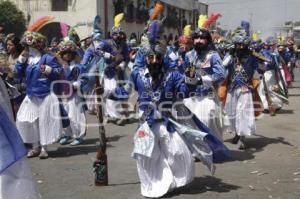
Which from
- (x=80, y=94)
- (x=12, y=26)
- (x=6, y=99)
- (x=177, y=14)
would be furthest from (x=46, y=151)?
(x=177, y=14)

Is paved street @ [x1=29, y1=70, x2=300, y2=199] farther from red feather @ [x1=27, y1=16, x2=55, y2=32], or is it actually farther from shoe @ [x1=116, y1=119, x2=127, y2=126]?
red feather @ [x1=27, y1=16, x2=55, y2=32]

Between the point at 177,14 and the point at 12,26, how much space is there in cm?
3046

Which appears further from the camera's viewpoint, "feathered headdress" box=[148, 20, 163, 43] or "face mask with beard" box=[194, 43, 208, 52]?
"face mask with beard" box=[194, 43, 208, 52]

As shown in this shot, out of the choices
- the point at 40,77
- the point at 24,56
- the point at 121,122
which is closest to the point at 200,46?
the point at 40,77

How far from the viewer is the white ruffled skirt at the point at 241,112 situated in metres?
9.32

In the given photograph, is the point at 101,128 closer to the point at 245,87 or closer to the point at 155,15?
the point at 155,15

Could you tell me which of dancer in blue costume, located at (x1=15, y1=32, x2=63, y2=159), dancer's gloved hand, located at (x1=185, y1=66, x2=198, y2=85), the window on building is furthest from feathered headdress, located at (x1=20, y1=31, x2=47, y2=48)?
the window on building

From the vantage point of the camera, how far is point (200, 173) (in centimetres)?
764

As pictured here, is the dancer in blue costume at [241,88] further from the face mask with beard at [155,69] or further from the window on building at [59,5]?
the window on building at [59,5]

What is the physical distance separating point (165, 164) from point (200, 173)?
46.5 inches

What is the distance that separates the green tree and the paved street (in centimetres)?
3171

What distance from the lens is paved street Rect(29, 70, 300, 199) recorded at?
6.69 m

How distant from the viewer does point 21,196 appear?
4332 millimetres

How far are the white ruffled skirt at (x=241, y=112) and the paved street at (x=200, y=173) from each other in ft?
1.12
